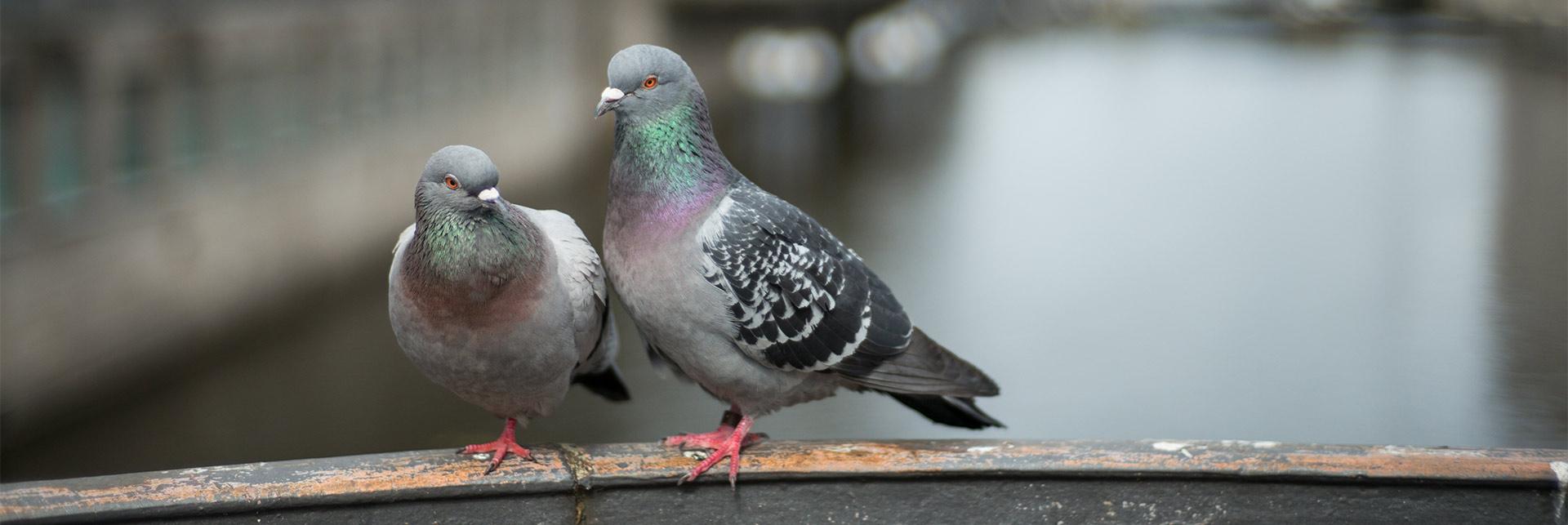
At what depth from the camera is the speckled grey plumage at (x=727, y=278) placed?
348 cm

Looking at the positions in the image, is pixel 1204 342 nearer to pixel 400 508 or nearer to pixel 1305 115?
pixel 400 508

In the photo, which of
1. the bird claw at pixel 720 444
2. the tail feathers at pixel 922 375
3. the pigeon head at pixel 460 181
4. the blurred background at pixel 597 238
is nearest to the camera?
the pigeon head at pixel 460 181

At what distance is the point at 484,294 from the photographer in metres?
3.23

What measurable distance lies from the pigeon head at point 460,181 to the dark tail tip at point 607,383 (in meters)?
0.88

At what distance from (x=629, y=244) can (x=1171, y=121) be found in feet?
65.6

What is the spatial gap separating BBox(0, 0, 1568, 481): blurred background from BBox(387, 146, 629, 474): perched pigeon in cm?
428

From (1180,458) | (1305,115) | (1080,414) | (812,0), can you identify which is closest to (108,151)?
(1080,414)

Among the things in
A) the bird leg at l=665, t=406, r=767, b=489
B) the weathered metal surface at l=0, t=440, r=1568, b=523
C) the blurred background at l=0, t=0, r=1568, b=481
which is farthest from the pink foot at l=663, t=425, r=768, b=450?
the blurred background at l=0, t=0, r=1568, b=481

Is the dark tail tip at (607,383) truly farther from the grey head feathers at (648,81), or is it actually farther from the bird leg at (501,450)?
the grey head feathers at (648,81)

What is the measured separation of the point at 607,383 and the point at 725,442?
2.13 feet

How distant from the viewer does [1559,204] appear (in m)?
14.3

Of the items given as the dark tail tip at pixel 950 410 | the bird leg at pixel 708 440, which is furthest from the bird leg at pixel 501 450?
the dark tail tip at pixel 950 410

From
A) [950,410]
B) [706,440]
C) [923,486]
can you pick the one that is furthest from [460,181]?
[950,410]

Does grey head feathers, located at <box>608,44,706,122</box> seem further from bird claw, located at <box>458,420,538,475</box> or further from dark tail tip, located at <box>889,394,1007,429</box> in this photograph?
dark tail tip, located at <box>889,394,1007,429</box>
